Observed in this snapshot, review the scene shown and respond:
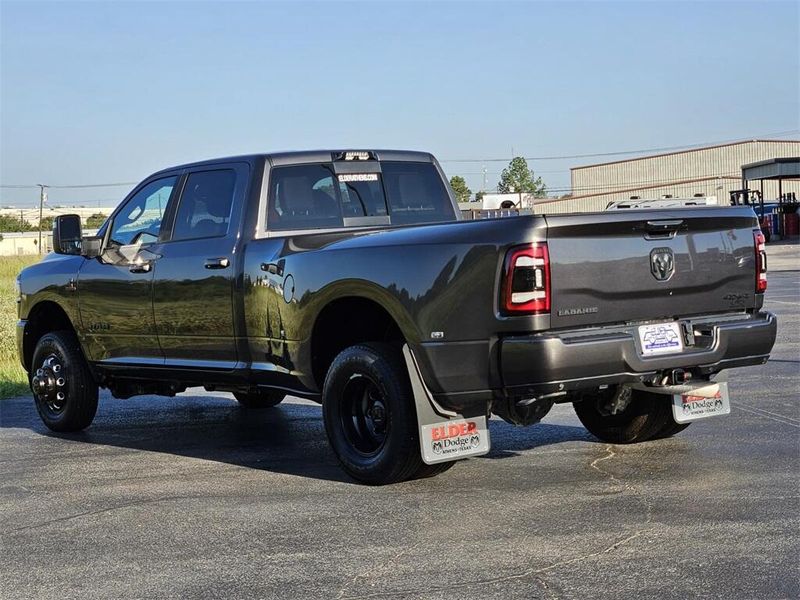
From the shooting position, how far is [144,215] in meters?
8.78

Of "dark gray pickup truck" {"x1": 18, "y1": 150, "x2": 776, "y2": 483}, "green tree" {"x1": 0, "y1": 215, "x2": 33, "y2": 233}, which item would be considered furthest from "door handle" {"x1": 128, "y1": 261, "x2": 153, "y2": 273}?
"green tree" {"x1": 0, "y1": 215, "x2": 33, "y2": 233}

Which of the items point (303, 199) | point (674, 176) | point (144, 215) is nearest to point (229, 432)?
point (144, 215)

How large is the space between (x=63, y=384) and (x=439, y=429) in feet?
13.4

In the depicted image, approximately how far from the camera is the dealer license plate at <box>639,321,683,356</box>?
6.30 meters

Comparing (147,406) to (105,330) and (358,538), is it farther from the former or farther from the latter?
(358,538)

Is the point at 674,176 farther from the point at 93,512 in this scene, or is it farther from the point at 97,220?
the point at 93,512

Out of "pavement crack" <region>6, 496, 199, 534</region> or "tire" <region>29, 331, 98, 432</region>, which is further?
"tire" <region>29, 331, 98, 432</region>

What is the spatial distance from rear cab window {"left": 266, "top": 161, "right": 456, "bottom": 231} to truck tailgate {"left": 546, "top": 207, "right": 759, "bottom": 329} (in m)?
2.34

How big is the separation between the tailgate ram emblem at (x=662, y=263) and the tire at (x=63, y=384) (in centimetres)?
487

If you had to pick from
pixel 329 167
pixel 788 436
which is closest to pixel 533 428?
pixel 788 436

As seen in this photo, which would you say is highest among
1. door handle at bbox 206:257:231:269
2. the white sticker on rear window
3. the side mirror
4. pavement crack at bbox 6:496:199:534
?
the white sticker on rear window

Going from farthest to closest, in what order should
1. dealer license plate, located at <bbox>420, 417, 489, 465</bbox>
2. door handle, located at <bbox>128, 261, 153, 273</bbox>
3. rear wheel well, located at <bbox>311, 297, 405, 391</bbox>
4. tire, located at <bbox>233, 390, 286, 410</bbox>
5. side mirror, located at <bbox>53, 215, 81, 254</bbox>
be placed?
1. tire, located at <bbox>233, 390, 286, 410</bbox>
2. side mirror, located at <bbox>53, 215, 81, 254</bbox>
3. door handle, located at <bbox>128, 261, 153, 273</bbox>
4. rear wheel well, located at <bbox>311, 297, 405, 391</bbox>
5. dealer license plate, located at <bbox>420, 417, 489, 465</bbox>

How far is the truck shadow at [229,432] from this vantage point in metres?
7.90

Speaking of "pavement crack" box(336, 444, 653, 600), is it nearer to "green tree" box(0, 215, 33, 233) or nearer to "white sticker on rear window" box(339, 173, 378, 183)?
"white sticker on rear window" box(339, 173, 378, 183)
